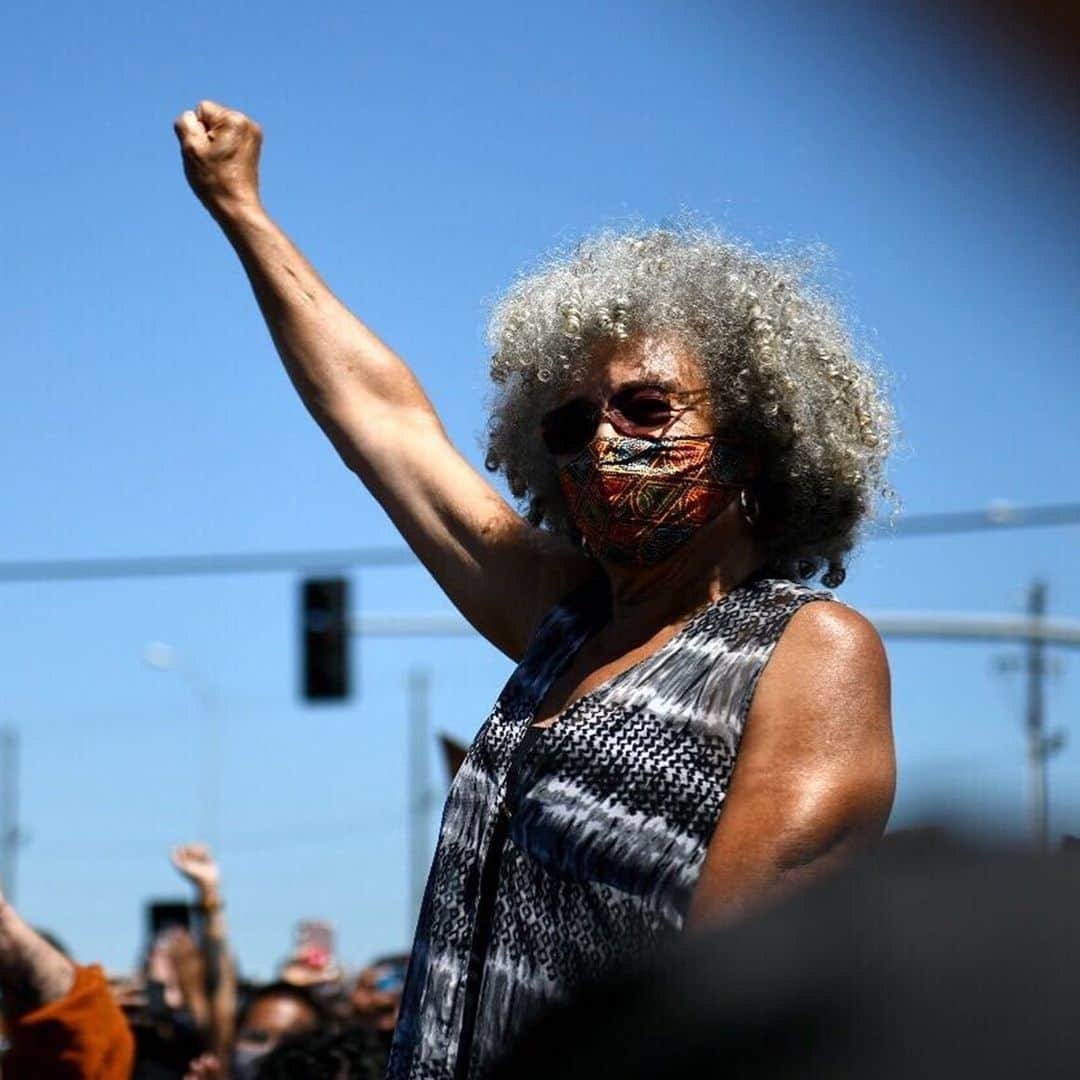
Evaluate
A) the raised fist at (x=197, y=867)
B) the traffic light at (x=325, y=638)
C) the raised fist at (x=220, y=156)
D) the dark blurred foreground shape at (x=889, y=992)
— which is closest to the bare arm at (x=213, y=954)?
the raised fist at (x=197, y=867)

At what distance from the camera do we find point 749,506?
2.78 m

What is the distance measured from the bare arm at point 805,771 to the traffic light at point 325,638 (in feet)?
59.9

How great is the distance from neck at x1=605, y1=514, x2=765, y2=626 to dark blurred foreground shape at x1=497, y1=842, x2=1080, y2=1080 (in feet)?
6.64

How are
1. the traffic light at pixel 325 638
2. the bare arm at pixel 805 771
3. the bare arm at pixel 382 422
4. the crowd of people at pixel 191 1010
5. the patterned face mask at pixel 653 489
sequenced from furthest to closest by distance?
the traffic light at pixel 325 638
the crowd of people at pixel 191 1010
the bare arm at pixel 382 422
the patterned face mask at pixel 653 489
the bare arm at pixel 805 771

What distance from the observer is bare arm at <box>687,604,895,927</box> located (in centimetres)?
229

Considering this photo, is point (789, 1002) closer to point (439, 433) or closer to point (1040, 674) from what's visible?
point (439, 433)

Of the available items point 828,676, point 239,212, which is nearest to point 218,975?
point 239,212

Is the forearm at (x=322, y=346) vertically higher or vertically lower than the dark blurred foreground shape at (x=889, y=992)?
higher

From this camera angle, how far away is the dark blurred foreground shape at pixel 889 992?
2.08 ft

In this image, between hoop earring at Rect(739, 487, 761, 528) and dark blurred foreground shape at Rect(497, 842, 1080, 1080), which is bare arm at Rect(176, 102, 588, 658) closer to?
hoop earring at Rect(739, 487, 761, 528)

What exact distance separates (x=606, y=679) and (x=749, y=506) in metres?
0.34

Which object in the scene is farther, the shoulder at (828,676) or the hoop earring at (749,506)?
the hoop earring at (749,506)

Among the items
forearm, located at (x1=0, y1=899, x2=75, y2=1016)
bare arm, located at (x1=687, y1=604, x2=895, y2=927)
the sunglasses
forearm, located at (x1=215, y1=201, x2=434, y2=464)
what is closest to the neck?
the sunglasses

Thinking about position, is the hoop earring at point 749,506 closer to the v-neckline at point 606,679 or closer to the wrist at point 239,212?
the v-neckline at point 606,679
